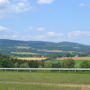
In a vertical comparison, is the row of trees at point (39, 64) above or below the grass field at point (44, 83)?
above

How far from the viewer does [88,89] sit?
1831 cm

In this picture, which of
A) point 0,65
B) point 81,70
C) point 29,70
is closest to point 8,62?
point 0,65

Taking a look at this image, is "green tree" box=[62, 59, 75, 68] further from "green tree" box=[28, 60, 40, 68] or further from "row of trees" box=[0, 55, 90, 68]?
"green tree" box=[28, 60, 40, 68]

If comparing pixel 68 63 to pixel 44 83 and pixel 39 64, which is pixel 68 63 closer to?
pixel 39 64

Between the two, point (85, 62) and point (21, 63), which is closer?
point (85, 62)

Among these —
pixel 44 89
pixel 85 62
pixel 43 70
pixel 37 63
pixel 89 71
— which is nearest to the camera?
pixel 44 89

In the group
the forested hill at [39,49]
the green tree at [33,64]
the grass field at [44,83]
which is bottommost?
the grass field at [44,83]

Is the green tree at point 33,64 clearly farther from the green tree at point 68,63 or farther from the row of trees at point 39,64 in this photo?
the green tree at point 68,63

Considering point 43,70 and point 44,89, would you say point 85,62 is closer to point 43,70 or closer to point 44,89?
point 43,70

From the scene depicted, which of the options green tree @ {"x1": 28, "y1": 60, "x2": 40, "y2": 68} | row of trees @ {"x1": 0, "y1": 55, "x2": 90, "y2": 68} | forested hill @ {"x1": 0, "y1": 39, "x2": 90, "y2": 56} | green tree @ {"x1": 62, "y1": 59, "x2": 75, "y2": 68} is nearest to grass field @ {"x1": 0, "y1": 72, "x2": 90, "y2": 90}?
row of trees @ {"x1": 0, "y1": 55, "x2": 90, "y2": 68}

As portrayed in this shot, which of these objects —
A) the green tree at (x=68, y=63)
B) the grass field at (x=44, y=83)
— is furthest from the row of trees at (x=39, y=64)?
the grass field at (x=44, y=83)

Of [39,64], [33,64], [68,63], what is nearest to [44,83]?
[68,63]

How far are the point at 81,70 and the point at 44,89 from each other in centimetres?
2635

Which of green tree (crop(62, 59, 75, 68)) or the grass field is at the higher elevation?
green tree (crop(62, 59, 75, 68))
